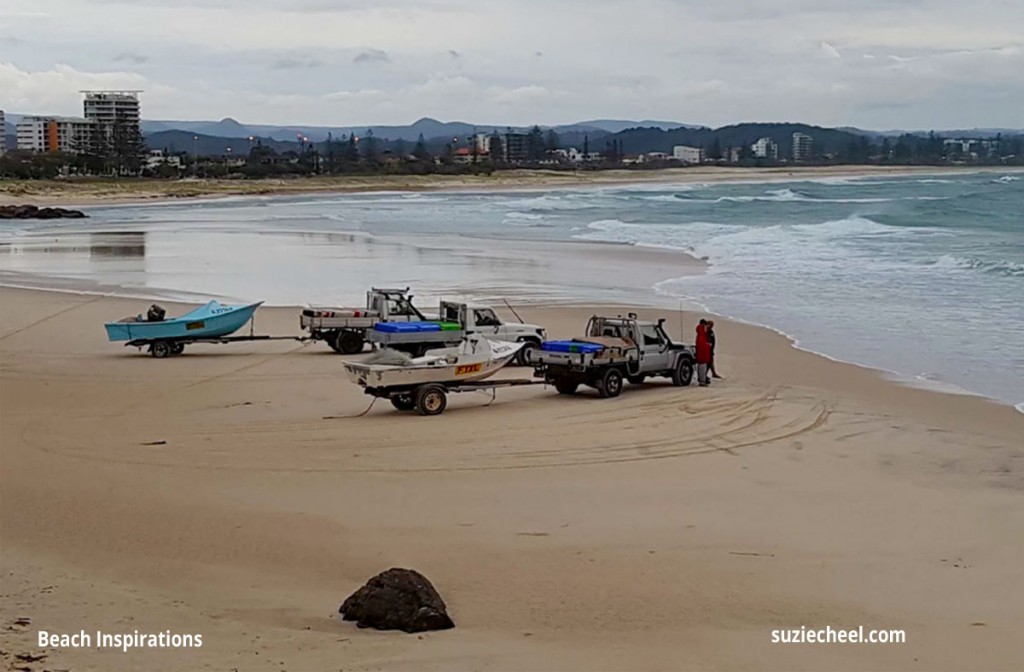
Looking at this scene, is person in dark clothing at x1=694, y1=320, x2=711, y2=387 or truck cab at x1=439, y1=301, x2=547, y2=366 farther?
truck cab at x1=439, y1=301, x2=547, y2=366

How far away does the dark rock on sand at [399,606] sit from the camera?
320 inches

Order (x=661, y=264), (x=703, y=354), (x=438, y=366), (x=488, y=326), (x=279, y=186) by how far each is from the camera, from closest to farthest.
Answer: (x=438, y=366) → (x=703, y=354) → (x=488, y=326) → (x=661, y=264) → (x=279, y=186)

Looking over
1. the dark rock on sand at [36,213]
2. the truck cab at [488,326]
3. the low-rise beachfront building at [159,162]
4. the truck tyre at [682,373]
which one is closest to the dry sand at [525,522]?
the truck tyre at [682,373]

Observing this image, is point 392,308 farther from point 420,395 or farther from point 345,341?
point 420,395

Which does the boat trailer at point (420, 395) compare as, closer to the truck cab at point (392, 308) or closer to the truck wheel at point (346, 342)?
the truck wheel at point (346, 342)

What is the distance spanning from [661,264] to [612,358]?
2200cm

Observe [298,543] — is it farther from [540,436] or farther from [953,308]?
[953,308]

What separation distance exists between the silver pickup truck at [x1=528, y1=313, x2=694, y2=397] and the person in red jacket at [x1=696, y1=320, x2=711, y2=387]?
0.43 ft

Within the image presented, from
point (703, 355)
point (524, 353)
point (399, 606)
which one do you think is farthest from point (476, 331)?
point (399, 606)

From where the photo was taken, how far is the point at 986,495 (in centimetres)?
1248

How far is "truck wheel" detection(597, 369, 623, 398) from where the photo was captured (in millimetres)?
17641

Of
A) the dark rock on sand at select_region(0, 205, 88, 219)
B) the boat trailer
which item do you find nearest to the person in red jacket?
the boat trailer

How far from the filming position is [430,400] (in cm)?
1650

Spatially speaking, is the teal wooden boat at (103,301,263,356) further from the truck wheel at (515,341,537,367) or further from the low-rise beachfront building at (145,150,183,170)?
the low-rise beachfront building at (145,150,183,170)
